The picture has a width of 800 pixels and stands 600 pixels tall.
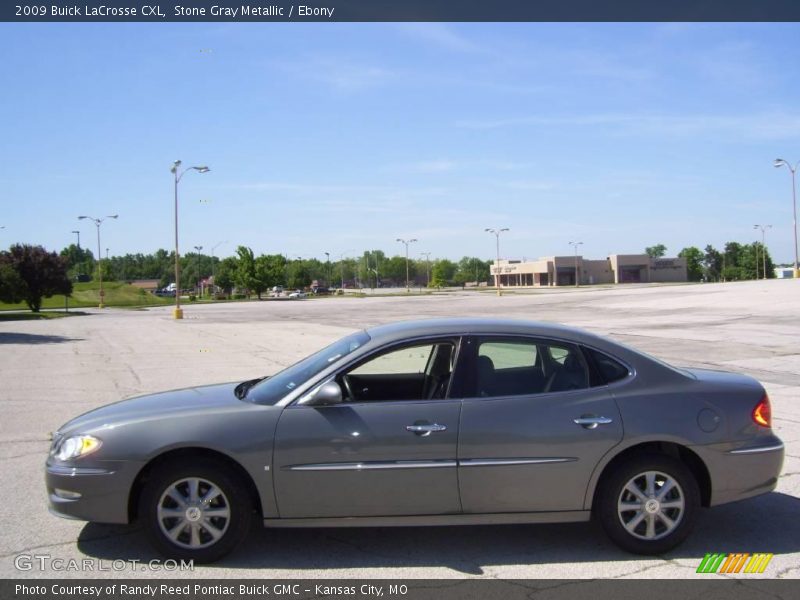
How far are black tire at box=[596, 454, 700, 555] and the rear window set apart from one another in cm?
54

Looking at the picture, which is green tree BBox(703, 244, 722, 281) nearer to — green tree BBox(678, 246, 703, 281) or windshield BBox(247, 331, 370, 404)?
green tree BBox(678, 246, 703, 281)

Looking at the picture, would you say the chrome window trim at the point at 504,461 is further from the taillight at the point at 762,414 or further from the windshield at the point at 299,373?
the taillight at the point at 762,414

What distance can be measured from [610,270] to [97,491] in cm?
14180

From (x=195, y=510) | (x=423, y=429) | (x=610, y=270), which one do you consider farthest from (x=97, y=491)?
(x=610, y=270)

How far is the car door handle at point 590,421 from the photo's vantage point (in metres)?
4.51

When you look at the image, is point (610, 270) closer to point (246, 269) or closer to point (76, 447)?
point (246, 269)

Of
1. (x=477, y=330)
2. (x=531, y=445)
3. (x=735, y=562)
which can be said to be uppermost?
(x=477, y=330)

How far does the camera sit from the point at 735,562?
14.6ft

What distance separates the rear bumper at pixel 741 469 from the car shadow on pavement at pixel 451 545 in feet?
1.25

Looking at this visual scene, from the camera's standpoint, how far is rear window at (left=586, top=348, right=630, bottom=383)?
4750 mm

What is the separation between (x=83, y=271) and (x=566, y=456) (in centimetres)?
20340

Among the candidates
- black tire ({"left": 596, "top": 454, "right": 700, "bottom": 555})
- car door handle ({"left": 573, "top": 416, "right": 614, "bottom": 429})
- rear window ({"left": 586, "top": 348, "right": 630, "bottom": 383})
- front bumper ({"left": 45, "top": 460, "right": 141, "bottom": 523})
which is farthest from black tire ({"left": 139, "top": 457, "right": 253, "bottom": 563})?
rear window ({"left": 586, "top": 348, "right": 630, "bottom": 383})

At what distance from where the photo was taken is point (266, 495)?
4.37 m

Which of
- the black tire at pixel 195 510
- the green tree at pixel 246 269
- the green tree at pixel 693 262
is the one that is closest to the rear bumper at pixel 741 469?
the black tire at pixel 195 510
